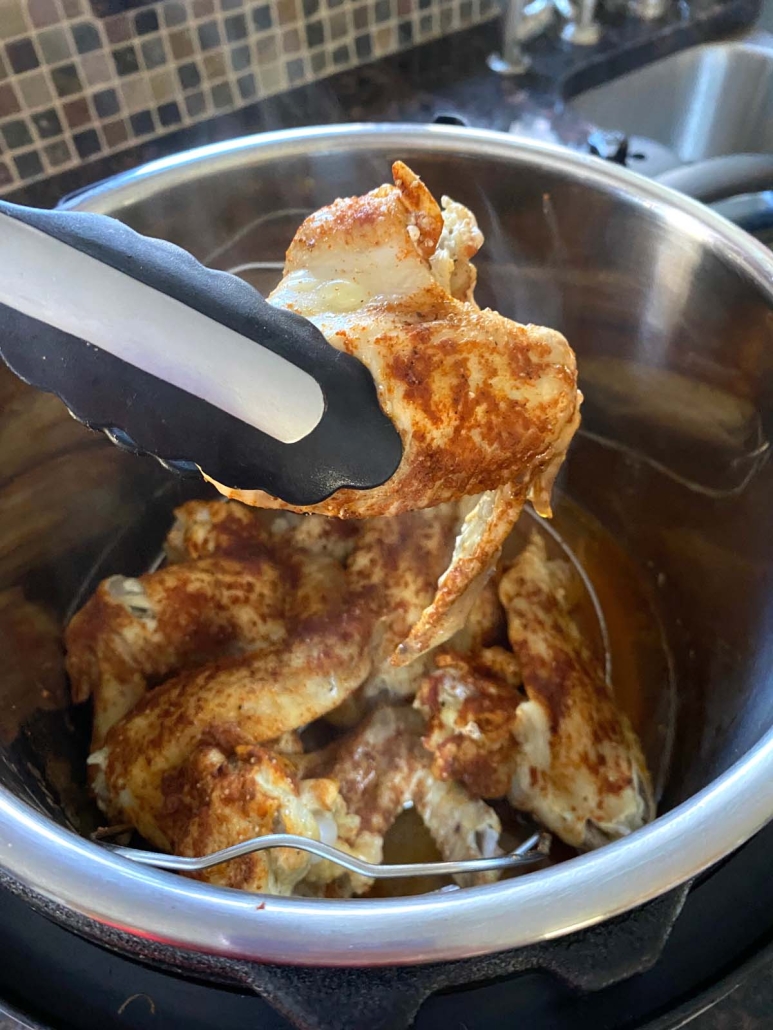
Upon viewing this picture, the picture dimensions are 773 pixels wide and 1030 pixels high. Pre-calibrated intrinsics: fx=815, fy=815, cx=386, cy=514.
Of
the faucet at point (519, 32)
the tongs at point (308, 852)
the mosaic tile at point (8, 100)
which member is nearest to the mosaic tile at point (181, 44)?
the mosaic tile at point (8, 100)

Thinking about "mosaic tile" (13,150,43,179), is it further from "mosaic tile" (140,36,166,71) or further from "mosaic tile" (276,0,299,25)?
"mosaic tile" (276,0,299,25)

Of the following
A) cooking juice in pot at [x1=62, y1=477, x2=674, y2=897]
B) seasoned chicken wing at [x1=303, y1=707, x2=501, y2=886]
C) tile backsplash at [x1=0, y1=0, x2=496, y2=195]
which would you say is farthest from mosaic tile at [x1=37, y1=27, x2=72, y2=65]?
seasoned chicken wing at [x1=303, y1=707, x2=501, y2=886]

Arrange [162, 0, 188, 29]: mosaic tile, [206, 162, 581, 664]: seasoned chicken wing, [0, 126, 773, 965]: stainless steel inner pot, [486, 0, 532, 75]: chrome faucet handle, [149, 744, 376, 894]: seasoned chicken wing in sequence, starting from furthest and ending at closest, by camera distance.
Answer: [486, 0, 532, 75]: chrome faucet handle, [162, 0, 188, 29]: mosaic tile, [0, 126, 773, 965]: stainless steel inner pot, [149, 744, 376, 894]: seasoned chicken wing, [206, 162, 581, 664]: seasoned chicken wing

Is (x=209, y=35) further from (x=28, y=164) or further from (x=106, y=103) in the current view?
(x=28, y=164)

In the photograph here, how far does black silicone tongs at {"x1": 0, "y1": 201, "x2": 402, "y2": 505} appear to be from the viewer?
0.38 metres

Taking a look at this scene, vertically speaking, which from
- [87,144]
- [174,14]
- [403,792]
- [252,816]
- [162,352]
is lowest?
[403,792]

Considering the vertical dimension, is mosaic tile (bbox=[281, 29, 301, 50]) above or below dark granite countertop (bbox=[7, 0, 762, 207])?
above

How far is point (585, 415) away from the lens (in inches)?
39.9

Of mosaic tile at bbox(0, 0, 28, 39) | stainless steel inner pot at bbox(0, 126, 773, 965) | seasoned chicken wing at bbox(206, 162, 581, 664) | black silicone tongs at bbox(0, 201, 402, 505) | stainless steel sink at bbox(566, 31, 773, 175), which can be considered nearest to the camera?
black silicone tongs at bbox(0, 201, 402, 505)

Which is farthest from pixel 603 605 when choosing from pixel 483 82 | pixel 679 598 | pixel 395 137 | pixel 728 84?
pixel 728 84

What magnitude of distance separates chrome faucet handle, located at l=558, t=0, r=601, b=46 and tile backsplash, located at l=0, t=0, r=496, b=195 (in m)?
0.29

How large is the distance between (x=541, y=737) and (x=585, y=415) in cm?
43

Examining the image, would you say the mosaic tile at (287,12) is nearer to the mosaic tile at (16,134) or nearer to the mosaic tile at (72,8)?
the mosaic tile at (72,8)

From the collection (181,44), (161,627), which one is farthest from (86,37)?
(161,627)
